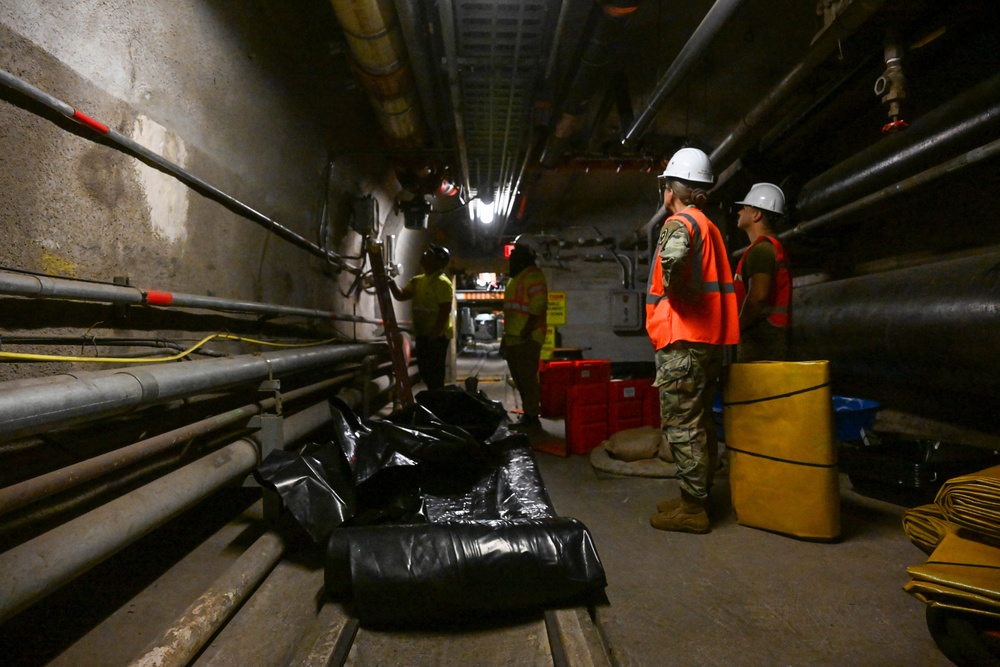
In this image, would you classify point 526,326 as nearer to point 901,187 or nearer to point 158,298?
point 901,187

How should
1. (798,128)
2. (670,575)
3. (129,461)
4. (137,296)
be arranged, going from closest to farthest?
Result: (129,461), (137,296), (670,575), (798,128)

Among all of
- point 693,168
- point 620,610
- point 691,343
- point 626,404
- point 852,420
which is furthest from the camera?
point 626,404

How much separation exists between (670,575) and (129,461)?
180cm

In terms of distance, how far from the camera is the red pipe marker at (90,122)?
1332mm

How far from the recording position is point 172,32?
1.84m

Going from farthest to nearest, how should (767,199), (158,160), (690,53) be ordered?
(767,199) → (690,53) → (158,160)

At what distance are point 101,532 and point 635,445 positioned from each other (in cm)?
264

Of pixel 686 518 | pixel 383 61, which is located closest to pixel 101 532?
pixel 686 518

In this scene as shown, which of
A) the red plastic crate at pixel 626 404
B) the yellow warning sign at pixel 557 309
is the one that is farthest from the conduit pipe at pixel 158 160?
the yellow warning sign at pixel 557 309

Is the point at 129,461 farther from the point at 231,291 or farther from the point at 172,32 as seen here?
the point at 172,32

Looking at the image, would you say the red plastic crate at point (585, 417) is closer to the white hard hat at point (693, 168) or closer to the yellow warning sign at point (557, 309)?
the white hard hat at point (693, 168)

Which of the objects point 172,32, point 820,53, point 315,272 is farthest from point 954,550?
point 315,272

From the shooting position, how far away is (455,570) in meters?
1.22

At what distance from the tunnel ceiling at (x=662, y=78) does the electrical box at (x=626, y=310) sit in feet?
8.68
